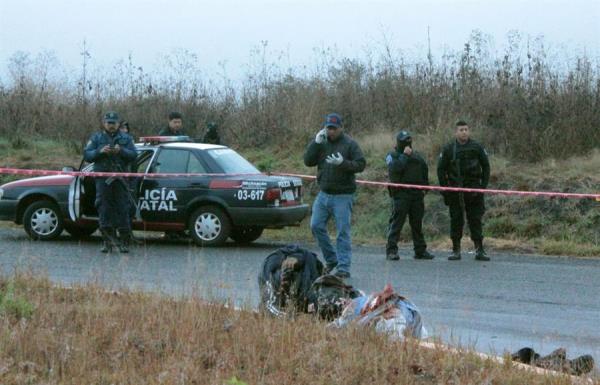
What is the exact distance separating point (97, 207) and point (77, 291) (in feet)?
18.7

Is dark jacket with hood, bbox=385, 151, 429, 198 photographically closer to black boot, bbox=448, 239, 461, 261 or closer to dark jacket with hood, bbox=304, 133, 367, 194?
black boot, bbox=448, 239, 461, 261

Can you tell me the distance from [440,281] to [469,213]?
271 cm

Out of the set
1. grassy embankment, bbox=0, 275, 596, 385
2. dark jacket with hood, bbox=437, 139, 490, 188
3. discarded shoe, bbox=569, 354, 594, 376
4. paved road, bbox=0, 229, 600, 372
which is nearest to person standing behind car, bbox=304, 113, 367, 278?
paved road, bbox=0, 229, 600, 372

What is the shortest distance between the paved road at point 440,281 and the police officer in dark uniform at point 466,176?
454 mm

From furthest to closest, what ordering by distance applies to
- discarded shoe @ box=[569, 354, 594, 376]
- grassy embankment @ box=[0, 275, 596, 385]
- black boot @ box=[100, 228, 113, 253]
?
black boot @ box=[100, 228, 113, 253] → discarded shoe @ box=[569, 354, 594, 376] → grassy embankment @ box=[0, 275, 596, 385]

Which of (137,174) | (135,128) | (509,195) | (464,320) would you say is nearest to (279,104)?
(135,128)

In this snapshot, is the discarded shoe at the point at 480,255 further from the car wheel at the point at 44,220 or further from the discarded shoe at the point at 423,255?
the car wheel at the point at 44,220

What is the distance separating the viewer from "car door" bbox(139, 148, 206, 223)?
50.5 feet

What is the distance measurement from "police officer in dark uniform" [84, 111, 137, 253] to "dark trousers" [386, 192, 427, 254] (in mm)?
3576

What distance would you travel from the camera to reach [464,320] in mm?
9469

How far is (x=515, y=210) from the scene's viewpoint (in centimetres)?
1731

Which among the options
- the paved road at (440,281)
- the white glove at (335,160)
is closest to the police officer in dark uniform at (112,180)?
the paved road at (440,281)

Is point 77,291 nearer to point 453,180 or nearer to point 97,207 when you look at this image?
point 97,207

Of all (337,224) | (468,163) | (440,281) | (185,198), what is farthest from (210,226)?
(440,281)
